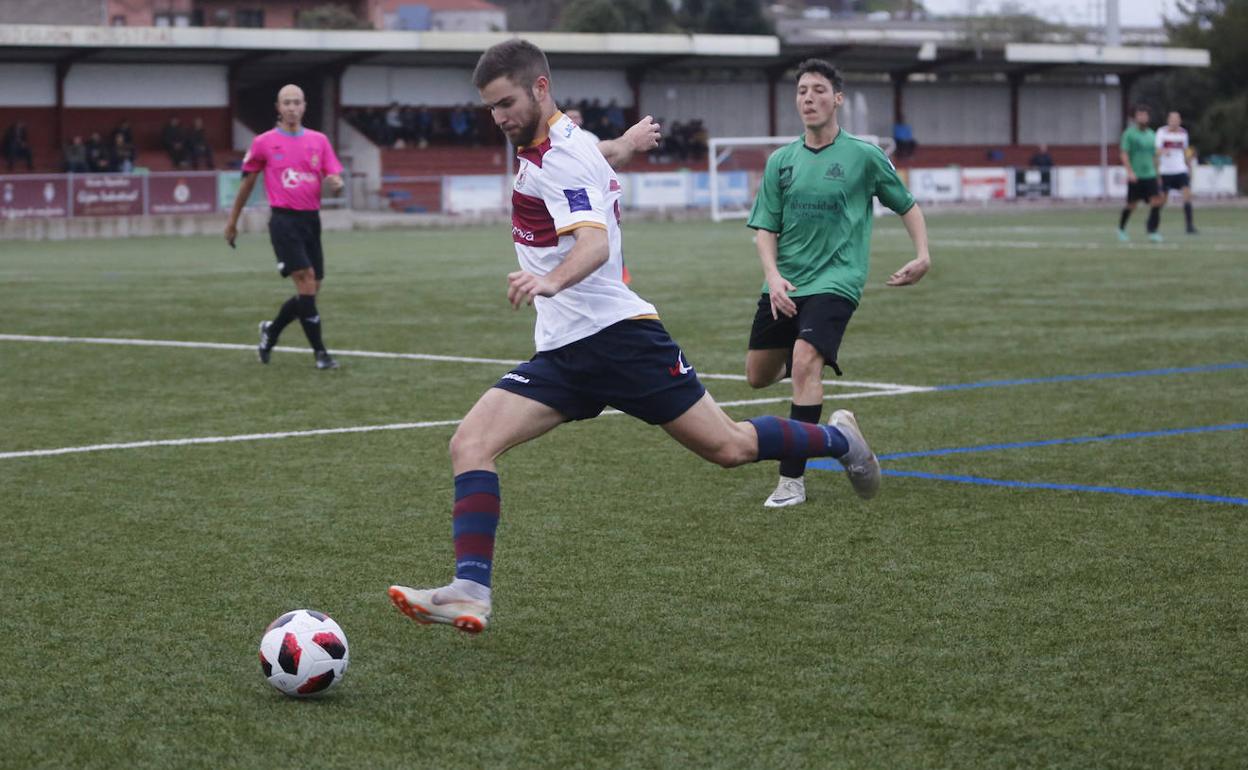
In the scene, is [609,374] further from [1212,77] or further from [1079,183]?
[1212,77]

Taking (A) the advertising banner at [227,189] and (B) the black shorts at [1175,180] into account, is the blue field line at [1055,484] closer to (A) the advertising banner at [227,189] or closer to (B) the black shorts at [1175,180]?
(B) the black shorts at [1175,180]

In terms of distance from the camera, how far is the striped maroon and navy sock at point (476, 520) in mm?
4961

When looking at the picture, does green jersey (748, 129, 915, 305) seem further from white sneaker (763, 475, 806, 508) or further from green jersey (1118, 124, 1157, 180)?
green jersey (1118, 124, 1157, 180)

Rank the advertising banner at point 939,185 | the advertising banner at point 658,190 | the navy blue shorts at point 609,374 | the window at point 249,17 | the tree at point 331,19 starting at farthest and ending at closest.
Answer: the window at point 249,17
the tree at point 331,19
the advertising banner at point 939,185
the advertising banner at point 658,190
the navy blue shorts at point 609,374

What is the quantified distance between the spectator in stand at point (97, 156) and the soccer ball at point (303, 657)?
122ft

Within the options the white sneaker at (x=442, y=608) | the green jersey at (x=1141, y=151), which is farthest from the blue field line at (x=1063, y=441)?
the green jersey at (x=1141, y=151)

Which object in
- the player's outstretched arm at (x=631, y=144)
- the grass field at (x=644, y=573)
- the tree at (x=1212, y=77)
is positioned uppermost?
the tree at (x=1212, y=77)

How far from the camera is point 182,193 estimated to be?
36.2 meters

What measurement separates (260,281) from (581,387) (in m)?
16.6

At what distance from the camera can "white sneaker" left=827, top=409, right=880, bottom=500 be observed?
635 centimetres

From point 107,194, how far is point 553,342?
105ft

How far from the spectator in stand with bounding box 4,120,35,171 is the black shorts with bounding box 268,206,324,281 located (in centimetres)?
3136

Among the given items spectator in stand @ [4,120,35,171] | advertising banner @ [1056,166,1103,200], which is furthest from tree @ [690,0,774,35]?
spectator in stand @ [4,120,35,171]

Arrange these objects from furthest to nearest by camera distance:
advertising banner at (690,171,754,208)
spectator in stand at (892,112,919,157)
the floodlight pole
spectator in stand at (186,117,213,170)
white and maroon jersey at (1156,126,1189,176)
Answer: the floodlight pole < spectator in stand at (892,112,919,157) < spectator in stand at (186,117,213,170) < advertising banner at (690,171,754,208) < white and maroon jersey at (1156,126,1189,176)
